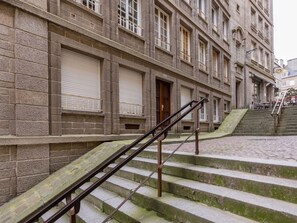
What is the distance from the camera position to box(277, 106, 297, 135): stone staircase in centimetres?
974

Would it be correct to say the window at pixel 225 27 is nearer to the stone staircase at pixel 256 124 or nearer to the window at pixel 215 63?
the window at pixel 215 63

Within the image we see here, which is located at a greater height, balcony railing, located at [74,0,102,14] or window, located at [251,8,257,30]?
window, located at [251,8,257,30]

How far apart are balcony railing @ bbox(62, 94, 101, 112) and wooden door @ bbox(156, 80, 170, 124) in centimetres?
324

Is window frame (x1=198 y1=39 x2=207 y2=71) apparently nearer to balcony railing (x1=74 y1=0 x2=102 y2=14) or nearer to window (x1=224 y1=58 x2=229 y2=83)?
window (x1=224 y1=58 x2=229 y2=83)

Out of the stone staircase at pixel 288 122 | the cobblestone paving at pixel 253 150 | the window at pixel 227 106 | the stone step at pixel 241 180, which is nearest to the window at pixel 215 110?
the window at pixel 227 106

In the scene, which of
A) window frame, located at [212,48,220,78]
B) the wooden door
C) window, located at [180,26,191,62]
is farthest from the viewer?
window frame, located at [212,48,220,78]

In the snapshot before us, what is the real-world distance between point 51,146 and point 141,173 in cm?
265

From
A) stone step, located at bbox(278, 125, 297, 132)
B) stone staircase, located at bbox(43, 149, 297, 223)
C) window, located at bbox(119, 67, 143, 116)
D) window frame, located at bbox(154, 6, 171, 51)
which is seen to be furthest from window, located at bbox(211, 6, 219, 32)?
stone staircase, located at bbox(43, 149, 297, 223)

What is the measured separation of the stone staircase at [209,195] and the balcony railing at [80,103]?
296 cm

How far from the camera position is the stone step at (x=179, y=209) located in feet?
7.28

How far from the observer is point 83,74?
624 cm

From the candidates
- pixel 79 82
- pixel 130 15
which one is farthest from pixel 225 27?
pixel 79 82

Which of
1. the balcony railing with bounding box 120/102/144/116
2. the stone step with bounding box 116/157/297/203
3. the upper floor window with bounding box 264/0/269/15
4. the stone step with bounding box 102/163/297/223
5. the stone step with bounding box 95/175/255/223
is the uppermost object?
the upper floor window with bounding box 264/0/269/15

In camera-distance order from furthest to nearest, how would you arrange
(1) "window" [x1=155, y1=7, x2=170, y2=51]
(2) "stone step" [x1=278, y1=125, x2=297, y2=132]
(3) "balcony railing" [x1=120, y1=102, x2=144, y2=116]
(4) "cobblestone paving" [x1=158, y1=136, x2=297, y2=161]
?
(2) "stone step" [x1=278, y1=125, x2=297, y2=132] < (1) "window" [x1=155, y1=7, x2=170, y2=51] < (3) "balcony railing" [x1=120, y1=102, x2=144, y2=116] < (4) "cobblestone paving" [x1=158, y1=136, x2=297, y2=161]
